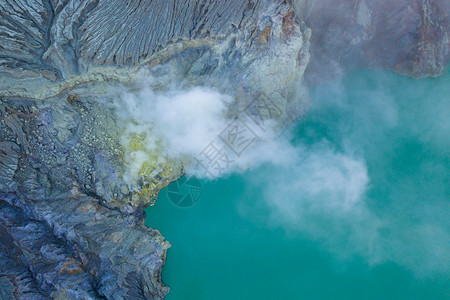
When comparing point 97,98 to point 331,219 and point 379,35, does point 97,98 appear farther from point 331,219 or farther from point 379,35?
point 379,35

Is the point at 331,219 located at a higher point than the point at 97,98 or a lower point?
higher

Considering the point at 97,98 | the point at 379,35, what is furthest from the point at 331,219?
the point at 97,98

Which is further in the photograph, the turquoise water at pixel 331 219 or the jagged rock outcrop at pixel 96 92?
the turquoise water at pixel 331 219

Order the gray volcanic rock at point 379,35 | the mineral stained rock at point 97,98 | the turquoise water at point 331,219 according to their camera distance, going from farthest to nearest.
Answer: the gray volcanic rock at point 379,35 < the turquoise water at point 331,219 < the mineral stained rock at point 97,98

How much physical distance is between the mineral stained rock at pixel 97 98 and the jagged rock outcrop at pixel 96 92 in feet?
0.05

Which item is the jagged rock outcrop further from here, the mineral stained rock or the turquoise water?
the turquoise water

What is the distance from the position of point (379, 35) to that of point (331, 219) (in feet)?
13.0

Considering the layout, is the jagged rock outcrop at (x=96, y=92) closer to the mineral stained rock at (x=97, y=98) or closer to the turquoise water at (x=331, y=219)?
the mineral stained rock at (x=97, y=98)

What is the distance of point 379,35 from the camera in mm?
6996

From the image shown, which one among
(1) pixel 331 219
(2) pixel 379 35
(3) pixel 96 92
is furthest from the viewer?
(2) pixel 379 35

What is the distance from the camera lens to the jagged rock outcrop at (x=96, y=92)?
536 cm

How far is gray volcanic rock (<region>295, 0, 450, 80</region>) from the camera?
6.53 meters

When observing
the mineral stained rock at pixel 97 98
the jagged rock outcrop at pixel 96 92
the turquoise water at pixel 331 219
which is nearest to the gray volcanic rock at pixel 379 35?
the mineral stained rock at pixel 97 98

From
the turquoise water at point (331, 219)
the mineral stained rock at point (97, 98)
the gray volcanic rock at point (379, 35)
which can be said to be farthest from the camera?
the gray volcanic rock at point (379, 35)
